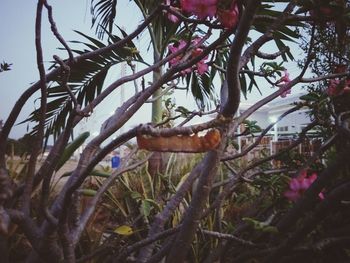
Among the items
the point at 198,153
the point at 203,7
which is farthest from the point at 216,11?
the point at 198,153

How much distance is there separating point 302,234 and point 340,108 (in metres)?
1.11

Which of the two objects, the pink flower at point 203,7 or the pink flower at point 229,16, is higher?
the pink flower at point 203,7

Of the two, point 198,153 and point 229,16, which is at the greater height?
point 229,16

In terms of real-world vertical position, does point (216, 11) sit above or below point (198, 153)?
above

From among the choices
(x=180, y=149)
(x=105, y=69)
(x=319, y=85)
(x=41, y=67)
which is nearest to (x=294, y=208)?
(x=180, y=149)

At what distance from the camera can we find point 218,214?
4.19 ft

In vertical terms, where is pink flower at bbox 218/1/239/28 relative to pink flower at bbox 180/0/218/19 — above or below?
below

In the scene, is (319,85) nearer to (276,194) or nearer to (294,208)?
(276,194)

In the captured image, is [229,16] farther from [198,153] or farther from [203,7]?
[198,153]

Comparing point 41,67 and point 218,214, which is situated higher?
point 41,67

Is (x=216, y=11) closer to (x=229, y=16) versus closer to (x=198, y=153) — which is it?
(x=229, y=16)

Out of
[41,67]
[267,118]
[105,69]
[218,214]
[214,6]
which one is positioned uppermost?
[267,118]

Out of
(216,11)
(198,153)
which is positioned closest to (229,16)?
(216,11)

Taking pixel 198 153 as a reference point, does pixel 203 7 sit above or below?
above
